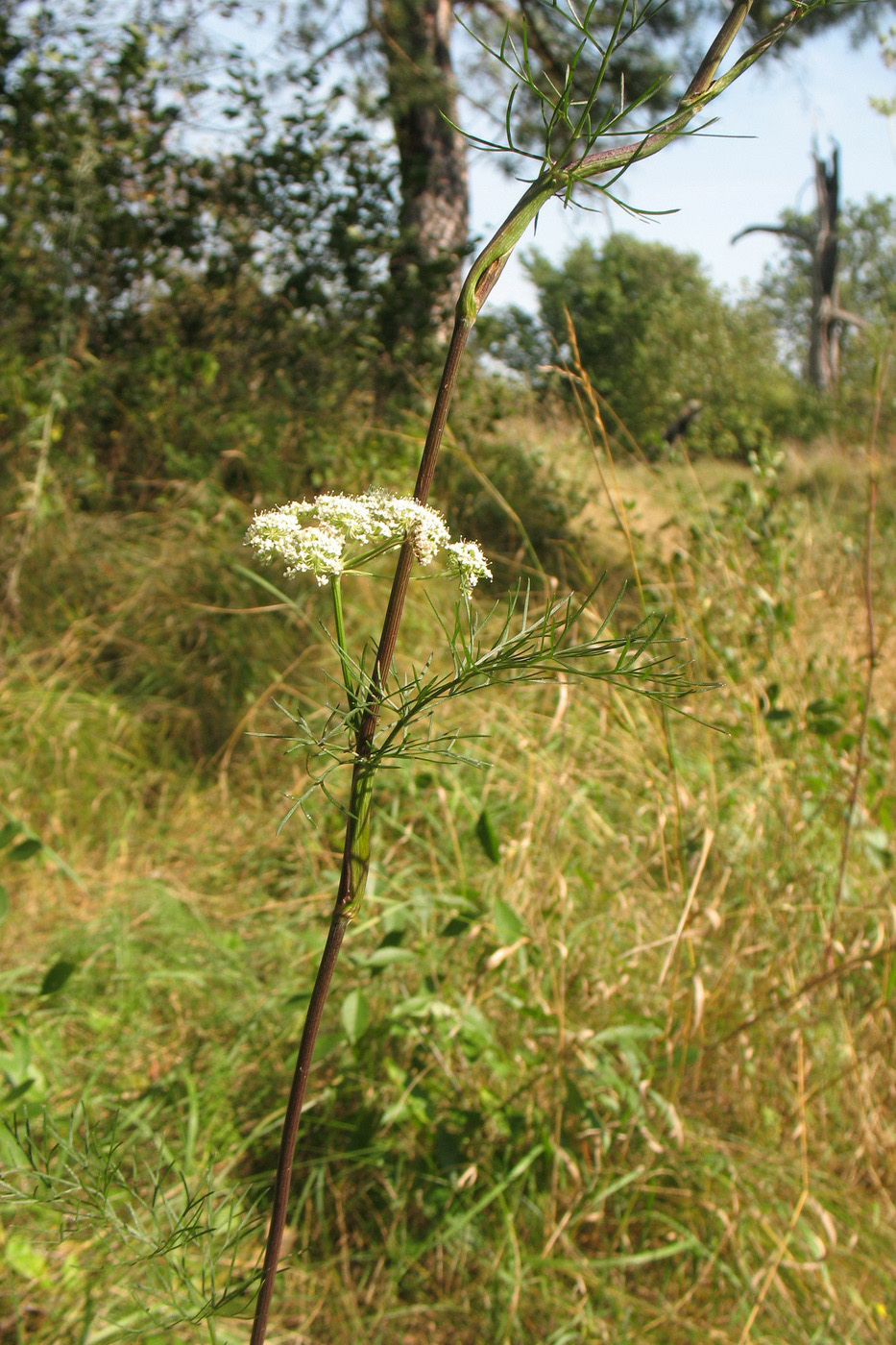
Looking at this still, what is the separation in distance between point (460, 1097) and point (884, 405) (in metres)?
7.73

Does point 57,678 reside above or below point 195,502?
below

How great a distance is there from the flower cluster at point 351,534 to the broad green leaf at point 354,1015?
3.31 ft

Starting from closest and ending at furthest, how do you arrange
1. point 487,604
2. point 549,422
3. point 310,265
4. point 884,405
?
1. point 487,604
2. point 310,265
3. point 549,422
4. point 884,405

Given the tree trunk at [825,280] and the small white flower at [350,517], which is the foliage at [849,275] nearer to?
the tree trunk at [825,280]

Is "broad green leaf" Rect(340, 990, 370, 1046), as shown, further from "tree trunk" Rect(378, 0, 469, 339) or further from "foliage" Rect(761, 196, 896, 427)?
"foliage" Rect(761, 196, 896, 427)

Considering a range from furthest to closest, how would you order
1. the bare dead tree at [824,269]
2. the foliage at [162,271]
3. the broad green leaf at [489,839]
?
the bare dead tree at [824,269]
the foliage at [162,271]
the broad green leaf at [489,839]

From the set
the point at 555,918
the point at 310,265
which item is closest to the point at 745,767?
the point at 555,918

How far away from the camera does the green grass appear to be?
1347mm

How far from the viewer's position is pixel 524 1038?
160 cm

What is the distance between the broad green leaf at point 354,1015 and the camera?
4.55 feet

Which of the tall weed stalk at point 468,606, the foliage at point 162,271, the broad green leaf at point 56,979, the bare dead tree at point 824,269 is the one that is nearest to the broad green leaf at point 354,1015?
the broad green leaf at point 56,979

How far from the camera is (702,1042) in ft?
4.95

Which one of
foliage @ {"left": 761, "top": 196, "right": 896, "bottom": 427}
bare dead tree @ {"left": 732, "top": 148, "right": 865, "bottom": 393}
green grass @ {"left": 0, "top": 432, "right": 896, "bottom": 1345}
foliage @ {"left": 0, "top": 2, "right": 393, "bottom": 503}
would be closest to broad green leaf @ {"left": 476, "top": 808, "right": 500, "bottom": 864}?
green grass @ {"left": 0, "top": 432, "right": 896, "bottom": 1345}

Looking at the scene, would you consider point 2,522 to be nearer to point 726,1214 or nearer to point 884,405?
point 726,1214
